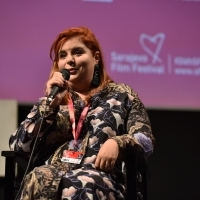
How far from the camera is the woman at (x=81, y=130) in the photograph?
6.05 ft

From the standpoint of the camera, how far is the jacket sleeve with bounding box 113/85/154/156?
6.50 feet

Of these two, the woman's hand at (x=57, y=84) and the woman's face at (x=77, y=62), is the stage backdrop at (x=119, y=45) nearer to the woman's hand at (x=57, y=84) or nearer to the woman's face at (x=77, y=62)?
the woman's face at (x=77, y=62)

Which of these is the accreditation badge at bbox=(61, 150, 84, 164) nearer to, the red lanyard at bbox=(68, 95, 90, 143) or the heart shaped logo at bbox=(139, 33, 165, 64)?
the red lanyard at bbox=(68, 95, 90, 143)

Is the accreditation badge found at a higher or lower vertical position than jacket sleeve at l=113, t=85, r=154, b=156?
lower

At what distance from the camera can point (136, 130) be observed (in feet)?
6.90

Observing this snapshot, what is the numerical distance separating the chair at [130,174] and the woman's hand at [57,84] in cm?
25

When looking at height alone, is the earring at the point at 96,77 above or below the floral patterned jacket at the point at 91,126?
above

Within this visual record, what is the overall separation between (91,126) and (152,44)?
1.33 m

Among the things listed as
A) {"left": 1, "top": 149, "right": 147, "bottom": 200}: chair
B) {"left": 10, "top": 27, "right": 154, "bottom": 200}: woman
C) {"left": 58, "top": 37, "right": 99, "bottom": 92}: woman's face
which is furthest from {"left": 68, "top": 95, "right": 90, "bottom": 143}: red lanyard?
{"left": 1, "top": 149, "right": 147, "bottom": 200}: chair

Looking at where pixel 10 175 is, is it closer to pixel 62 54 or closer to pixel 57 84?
pixel 57 84

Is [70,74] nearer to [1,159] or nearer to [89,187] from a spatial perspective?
[89,187]

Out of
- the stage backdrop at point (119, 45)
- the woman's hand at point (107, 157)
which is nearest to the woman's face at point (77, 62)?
the woman's hand at point (107, 157)

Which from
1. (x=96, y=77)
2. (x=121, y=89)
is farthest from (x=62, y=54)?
(x=121, y=89)

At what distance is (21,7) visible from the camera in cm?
332
